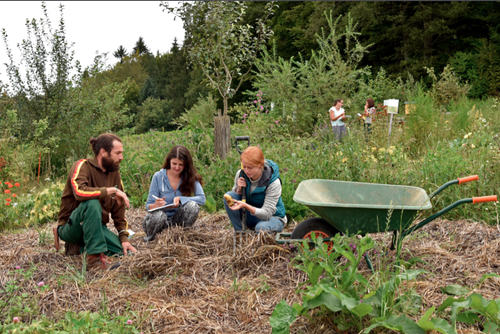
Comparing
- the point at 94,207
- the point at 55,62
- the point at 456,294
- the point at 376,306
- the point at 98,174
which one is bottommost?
the point at 456,294

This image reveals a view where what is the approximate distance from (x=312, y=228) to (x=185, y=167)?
1.25 m

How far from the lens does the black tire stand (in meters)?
2.80

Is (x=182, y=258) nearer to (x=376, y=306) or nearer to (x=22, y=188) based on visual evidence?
(x=376, y=306)

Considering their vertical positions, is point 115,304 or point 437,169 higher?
point 437,169

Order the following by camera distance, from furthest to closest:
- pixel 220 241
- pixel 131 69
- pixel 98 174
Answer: pixel 131 69, pixel 220 241, pixel 98 174

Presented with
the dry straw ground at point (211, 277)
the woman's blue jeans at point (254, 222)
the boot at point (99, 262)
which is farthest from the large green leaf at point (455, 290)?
the boot at point (99, 262)

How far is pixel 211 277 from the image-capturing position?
9.25ft

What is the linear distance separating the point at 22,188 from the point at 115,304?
4.50 meters

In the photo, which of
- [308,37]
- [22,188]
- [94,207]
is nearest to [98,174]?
[94,207]

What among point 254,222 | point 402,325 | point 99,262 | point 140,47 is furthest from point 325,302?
point 140,47

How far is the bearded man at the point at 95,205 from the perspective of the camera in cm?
297

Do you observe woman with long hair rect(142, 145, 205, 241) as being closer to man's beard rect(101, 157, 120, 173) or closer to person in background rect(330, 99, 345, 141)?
man's beard rect(101, 157, 120, 173)

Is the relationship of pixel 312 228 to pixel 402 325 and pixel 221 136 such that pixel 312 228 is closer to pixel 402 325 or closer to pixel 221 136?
pixel 402 325

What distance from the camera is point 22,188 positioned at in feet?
19.7
